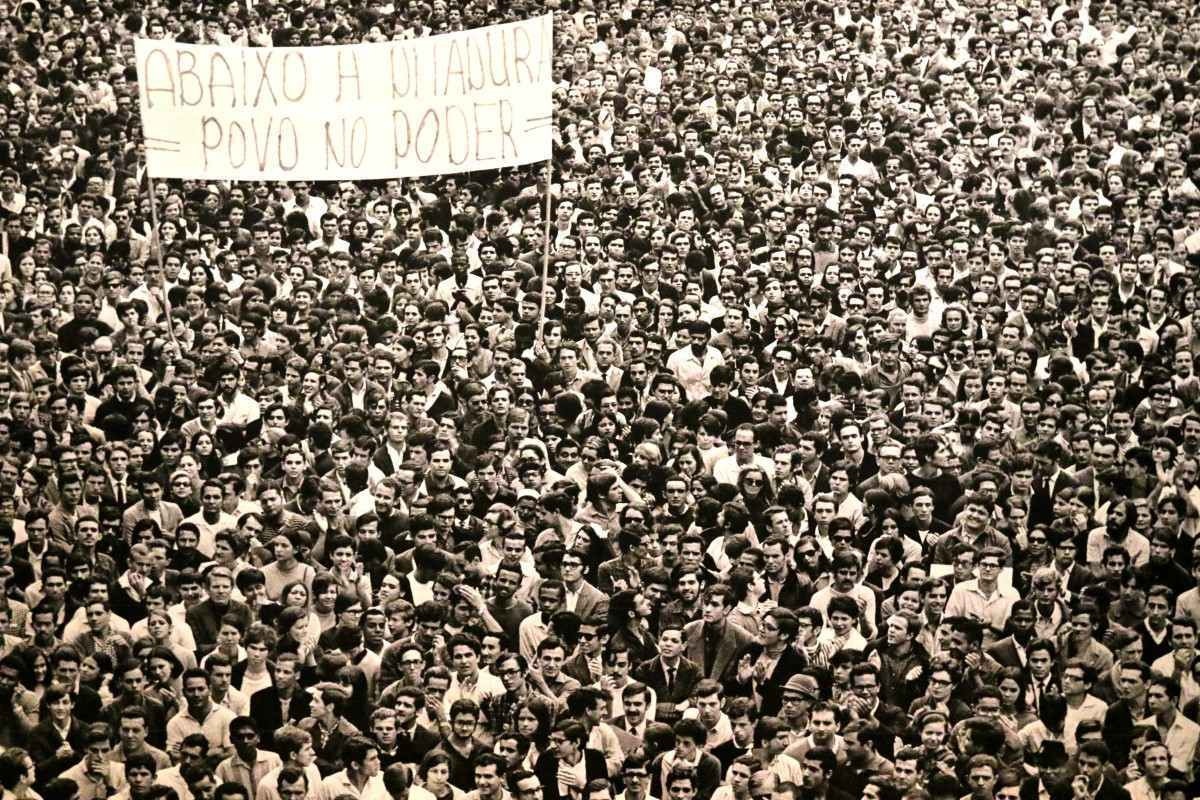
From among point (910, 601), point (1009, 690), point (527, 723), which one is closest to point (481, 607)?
point (527, 723)

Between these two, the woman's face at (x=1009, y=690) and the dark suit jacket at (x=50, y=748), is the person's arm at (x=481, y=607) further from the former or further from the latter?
the woman's face at (x=1009, y=690)

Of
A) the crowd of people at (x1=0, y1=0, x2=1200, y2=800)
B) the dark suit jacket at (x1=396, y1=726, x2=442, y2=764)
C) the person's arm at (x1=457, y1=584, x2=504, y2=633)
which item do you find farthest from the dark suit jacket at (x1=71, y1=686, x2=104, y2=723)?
the person's arm at (x1=457, y1=584, x2=504, y2=633)

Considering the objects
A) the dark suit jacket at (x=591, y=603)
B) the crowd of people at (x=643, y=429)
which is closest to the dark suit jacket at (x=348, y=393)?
the crowd of people at (x=643, y=429)

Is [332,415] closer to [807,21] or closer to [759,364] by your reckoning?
[759,364]

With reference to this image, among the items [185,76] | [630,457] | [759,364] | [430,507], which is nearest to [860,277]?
[759,364]

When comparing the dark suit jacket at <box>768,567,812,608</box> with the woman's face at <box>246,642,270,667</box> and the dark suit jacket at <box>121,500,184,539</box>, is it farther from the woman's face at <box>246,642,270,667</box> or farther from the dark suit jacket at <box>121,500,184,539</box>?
the dark suit jacket at <box>121,500,184,539</box>

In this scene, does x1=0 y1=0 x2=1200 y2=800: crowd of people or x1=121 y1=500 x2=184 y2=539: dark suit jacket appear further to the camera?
x1=121 y1=500 x2=184 y2=539: dark suit jacket
